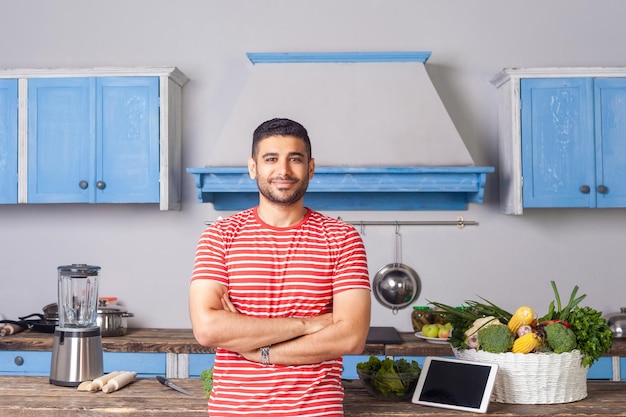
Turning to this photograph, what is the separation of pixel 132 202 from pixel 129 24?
45.1 inches

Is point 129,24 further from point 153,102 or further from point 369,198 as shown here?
point 369,198

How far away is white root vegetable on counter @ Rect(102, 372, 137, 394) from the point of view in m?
2.41

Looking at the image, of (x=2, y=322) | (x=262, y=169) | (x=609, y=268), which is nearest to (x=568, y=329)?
(x=262, y=169)

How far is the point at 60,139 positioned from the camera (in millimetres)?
4270

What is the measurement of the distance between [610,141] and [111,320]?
2887 mm

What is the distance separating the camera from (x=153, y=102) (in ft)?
13.9

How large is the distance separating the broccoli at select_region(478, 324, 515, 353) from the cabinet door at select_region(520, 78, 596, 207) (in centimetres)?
195

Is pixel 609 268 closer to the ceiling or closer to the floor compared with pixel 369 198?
closer to the floor

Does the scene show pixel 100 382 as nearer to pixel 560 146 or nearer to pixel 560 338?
pixel 560 338

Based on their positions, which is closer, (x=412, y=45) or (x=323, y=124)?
(x=323, y=124)

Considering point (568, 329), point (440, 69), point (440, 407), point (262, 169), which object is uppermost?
point (440, 69)

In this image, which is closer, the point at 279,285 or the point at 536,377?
the point at 279,285

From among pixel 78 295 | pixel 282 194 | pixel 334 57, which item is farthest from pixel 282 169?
pixel 334 57

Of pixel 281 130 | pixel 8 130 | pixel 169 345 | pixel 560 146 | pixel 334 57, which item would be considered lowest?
pixel 169 345
